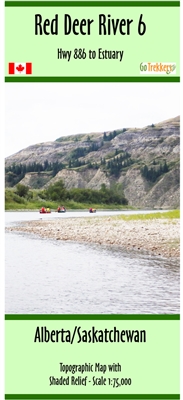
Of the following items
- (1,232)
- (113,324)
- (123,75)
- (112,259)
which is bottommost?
(112,259)

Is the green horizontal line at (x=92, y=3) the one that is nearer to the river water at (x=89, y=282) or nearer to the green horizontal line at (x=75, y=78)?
the green horizontal line at (x=75, y=78)

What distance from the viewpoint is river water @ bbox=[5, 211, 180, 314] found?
13.1 meters

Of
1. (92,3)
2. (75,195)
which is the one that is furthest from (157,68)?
(75,195)

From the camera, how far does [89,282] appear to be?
17.4 meters

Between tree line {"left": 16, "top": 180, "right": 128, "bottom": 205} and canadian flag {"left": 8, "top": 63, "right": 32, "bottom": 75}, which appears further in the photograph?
tree line {"left": 16, "top": 180, "right": 128, "bottom": 205}

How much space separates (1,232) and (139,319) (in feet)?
10.9

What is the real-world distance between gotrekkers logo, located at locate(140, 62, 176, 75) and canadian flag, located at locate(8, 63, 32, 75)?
7.74 feet

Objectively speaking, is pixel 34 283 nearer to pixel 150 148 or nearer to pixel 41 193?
pixel 41 193

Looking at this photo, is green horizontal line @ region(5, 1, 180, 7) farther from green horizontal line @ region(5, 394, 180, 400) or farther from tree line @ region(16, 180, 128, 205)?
tree line @ region(16, 180, 128, 205)

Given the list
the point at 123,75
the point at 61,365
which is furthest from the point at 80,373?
the point at 123,75

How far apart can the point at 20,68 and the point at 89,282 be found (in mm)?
9661

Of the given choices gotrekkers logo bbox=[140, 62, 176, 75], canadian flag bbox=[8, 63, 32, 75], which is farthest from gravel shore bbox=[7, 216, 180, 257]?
canadian flag bbox=[8, 63, 32, 75]

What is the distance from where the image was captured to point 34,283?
55.5ft

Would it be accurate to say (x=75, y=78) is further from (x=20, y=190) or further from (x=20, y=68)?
(x=20, y=190)
